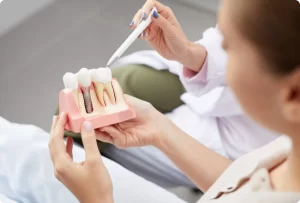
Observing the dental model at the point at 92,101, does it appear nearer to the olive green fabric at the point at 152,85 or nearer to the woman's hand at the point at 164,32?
the woman's hand at the point at 164,32

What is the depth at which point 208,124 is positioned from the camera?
3.45 feet

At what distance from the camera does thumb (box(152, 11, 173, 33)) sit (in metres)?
0.81

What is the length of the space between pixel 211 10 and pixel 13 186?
3.68ft

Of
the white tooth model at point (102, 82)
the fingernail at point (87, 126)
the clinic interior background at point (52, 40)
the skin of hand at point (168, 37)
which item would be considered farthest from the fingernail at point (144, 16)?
the clinic interior background at point (52, 40)

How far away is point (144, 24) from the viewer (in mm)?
781

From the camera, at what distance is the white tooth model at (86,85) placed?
2.27 feet

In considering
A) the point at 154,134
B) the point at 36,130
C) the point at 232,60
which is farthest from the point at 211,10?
the point at 232,60

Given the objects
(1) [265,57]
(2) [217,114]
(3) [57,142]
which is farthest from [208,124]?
(1) [265,57]

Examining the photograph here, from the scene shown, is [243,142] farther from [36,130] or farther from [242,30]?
[242,30]

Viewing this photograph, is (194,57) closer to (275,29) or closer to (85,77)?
(85,77)

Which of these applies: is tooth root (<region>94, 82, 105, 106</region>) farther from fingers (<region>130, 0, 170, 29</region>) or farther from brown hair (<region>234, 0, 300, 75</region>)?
brown hair (<region>234, 0, 300, 75</region>)

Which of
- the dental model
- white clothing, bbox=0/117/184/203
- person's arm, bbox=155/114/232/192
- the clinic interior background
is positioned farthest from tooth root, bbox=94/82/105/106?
the clinic interior background

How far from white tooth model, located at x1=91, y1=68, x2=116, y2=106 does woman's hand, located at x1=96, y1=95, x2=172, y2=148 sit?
0.13ft

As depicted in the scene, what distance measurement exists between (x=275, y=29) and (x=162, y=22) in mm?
433
